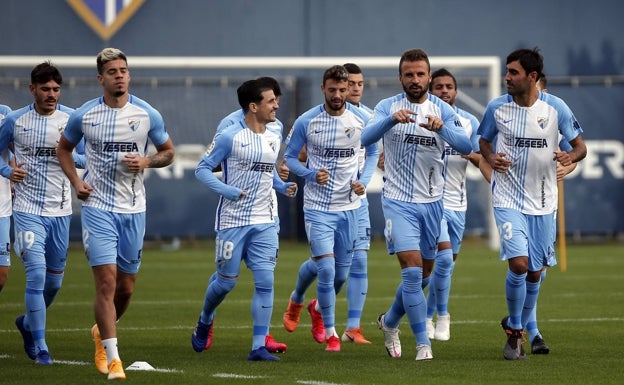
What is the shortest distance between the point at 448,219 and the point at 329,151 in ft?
6.21

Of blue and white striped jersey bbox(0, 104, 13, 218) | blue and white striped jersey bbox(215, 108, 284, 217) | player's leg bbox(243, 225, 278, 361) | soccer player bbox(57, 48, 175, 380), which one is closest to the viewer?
soccer player bbox(57, 48, 175, 380)

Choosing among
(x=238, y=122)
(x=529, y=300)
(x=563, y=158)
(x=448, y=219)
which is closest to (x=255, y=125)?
(x=238, y=122)

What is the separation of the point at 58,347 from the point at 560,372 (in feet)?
15.6

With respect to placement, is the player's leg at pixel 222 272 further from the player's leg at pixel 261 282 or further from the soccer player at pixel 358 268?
the soccer player at pixel 358 268

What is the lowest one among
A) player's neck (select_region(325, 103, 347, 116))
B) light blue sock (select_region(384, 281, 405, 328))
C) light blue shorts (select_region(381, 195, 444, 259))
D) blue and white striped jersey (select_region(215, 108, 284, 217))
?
light blue sock (select_region(384, 281, 405, 328))

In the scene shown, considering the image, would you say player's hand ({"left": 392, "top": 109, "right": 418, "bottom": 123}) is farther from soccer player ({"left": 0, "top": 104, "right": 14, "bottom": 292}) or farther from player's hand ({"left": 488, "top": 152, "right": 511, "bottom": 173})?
soccer player ({"left": 0, "top": 104, "right": 14, "bottom": 292})

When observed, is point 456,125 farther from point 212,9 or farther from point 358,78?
point 212,9

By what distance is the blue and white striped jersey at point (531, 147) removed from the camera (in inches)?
447

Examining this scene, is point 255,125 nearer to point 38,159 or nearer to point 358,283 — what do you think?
point 38,159

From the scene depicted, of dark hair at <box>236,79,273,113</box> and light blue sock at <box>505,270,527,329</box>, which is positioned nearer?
light blue sock at <box>505,270,527,329</box>

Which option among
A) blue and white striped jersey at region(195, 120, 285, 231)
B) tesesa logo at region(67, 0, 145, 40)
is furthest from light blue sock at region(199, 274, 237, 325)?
tesesa logo at region(67, 0, 145, 40)

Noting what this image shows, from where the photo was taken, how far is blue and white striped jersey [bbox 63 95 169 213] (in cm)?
1034

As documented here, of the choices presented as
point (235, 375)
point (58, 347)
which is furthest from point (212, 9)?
point (235, 375)

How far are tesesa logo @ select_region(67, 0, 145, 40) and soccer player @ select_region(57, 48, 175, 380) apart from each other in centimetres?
2076
